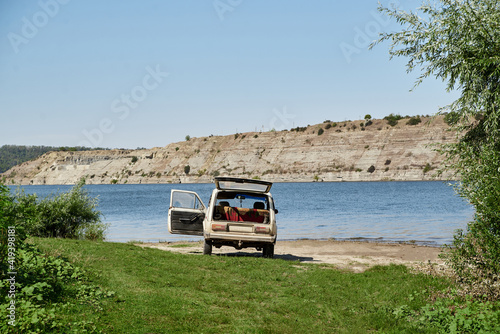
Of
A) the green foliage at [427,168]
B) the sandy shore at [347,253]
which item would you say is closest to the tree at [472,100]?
the sandy shore at [347,253]

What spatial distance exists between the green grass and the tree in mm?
1470

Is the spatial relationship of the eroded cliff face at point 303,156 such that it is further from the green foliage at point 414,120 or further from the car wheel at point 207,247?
the car wheel at point 207,247

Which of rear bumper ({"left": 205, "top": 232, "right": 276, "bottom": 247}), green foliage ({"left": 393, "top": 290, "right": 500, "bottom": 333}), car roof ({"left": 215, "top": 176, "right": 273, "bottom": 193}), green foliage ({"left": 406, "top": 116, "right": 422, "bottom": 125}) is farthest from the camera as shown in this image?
green foliage ({"left": 406, "top": 116, "right": 422, "bottom": 125})

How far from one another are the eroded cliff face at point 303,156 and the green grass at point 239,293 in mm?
81024

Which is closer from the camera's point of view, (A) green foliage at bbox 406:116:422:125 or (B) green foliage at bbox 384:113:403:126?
(A) green foliage at bbox 406:116:422:125

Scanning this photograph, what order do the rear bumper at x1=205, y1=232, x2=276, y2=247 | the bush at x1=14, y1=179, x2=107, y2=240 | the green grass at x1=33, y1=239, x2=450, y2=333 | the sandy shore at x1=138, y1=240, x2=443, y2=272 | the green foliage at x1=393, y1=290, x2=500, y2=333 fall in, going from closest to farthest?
the green foliage at x1=393, y1=290, x2=500, y2=333
the green grass at x1=33, y1=239, x2=450, y2=333
the rear bumper at x1=205, y1=232, x2=276, y2=247
the sandy shore at x1=138, y1=240, x2=443, y2=272
the bush at x1=14, y1=179, x2=107, y2=240

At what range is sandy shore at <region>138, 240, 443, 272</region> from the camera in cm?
1485

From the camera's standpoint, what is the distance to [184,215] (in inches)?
635

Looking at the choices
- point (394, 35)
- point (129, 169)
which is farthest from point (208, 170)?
point (394, 35)

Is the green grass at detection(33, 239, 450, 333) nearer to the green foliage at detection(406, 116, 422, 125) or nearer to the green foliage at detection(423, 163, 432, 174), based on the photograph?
the green foliage at detection(423, 163, 432, 174)

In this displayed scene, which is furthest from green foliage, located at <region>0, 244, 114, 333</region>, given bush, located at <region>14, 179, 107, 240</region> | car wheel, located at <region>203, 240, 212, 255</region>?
bush, located at <region>14, 179, 107, 240</region>

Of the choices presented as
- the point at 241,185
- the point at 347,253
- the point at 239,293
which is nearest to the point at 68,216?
the point at 241,185

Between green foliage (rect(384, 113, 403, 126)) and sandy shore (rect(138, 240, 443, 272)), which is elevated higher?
green foliage (rect(384, 113, 403, 126))

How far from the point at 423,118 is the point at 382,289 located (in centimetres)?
10766
